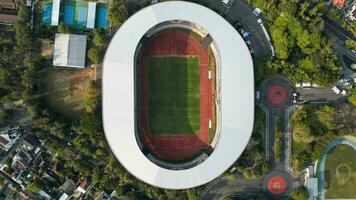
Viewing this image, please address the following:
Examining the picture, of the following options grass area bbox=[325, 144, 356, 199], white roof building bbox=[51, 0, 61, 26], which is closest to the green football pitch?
white roof building bbox=[51, 0, 61, 26]

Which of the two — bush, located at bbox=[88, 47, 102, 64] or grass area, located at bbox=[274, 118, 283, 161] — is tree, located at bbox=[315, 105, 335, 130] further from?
bush, located at bbox=[88, 47, 102, 64]

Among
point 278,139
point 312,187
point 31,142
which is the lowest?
point 312,187

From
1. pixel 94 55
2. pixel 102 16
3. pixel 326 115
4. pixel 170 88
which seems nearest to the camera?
pixel 94 55

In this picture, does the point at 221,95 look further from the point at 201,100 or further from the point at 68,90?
the point at 68,90

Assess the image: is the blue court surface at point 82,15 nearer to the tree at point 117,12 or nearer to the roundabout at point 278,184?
the tree at point 117,12

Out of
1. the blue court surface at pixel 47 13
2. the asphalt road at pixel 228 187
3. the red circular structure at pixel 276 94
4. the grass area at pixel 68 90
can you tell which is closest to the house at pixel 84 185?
the grass area at pixel 68 90

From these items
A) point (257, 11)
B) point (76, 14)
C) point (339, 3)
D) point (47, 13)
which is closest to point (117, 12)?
point (76, 14)

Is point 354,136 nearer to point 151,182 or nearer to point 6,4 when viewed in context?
point 151,182
